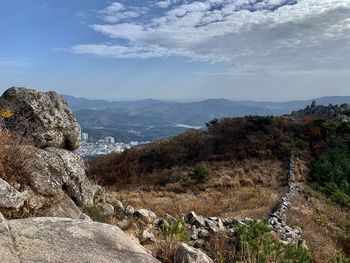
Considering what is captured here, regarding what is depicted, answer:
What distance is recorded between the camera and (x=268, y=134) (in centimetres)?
3136

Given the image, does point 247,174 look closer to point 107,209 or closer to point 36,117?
point 107,209

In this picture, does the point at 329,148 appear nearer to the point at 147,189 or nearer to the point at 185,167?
the point at 185,167

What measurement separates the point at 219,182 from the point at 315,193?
18.0 feet

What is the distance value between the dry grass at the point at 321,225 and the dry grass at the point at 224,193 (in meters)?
1.14

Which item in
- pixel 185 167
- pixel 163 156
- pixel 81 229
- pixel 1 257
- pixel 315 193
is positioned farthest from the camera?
pixel 163 156

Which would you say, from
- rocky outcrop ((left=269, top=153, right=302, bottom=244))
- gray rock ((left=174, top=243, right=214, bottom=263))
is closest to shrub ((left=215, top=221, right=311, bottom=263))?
gray rock ((left=174, top=243, right=214, bottom=263))

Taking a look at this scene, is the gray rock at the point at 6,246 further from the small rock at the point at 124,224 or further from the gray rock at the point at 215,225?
the gray rock at the point at 215,225

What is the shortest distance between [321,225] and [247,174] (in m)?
10.2

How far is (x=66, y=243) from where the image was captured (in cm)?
480

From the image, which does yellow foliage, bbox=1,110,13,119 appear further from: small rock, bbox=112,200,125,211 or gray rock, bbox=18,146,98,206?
small rock, bbox=112,200,125,211

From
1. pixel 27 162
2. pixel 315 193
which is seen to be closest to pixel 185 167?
pixel 315 193

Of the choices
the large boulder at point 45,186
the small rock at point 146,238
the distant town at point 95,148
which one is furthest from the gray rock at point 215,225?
the distant town at point 95,148

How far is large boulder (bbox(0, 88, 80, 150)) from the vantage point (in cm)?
964

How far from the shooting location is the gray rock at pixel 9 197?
593 cm
